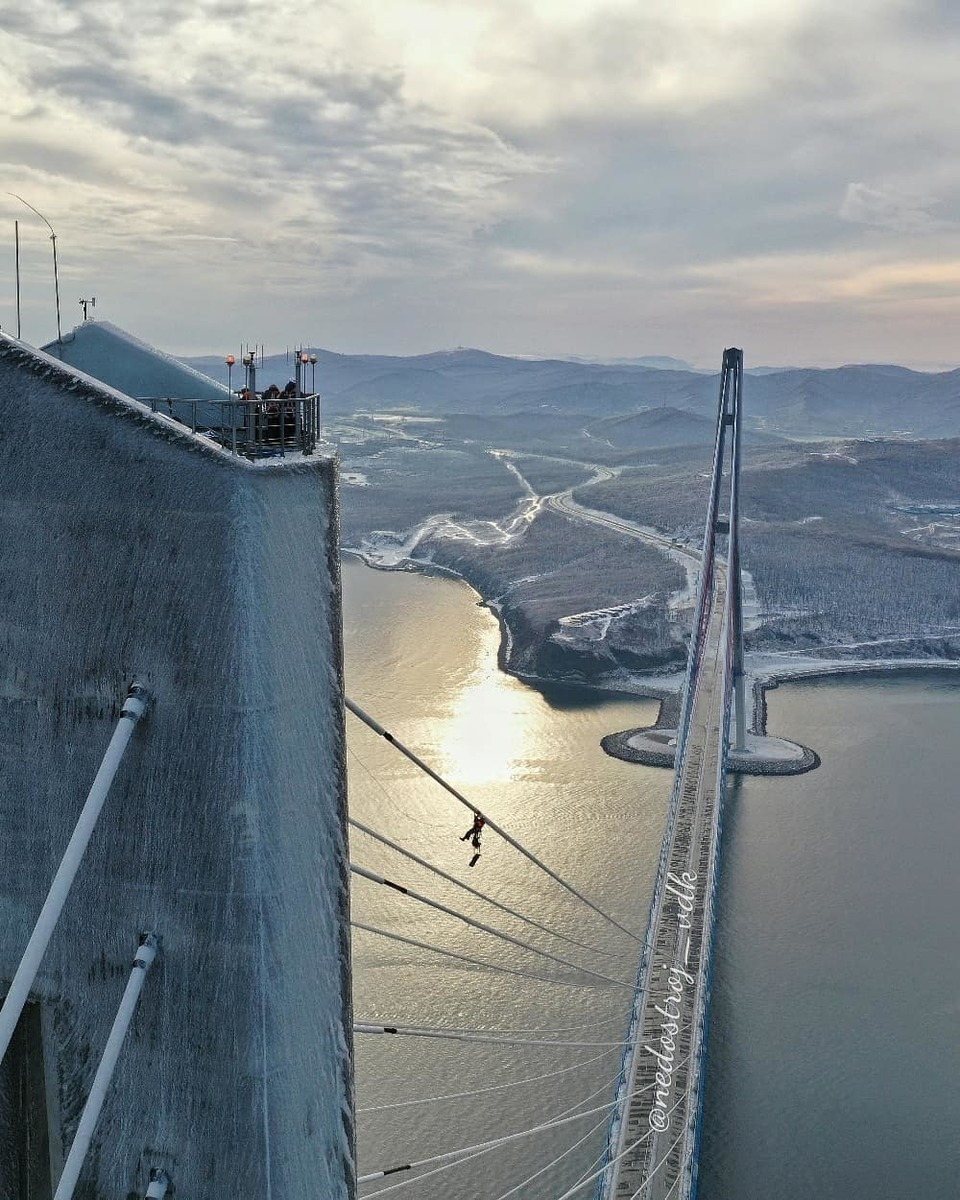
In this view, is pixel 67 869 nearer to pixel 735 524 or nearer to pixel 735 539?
pixel 735 539

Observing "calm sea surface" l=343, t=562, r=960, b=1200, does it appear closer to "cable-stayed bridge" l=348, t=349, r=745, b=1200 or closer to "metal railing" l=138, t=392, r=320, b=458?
"cable-stayed bridge" l=348, t=349, r=745, b=1200

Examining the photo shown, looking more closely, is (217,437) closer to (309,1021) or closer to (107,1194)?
(309,1021)

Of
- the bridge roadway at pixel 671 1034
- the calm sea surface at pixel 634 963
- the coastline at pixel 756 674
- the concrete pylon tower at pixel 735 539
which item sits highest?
the concrete pylon tower at pixel 735 539

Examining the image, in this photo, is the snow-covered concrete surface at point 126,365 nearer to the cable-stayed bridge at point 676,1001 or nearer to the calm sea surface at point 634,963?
the calm sea surface at point 634,963

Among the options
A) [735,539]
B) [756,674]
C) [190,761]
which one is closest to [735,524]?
[735,539]

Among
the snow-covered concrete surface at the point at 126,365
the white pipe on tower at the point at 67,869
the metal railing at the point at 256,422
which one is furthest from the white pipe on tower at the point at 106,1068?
the snow-covered concrete surface at the point at 126,365
